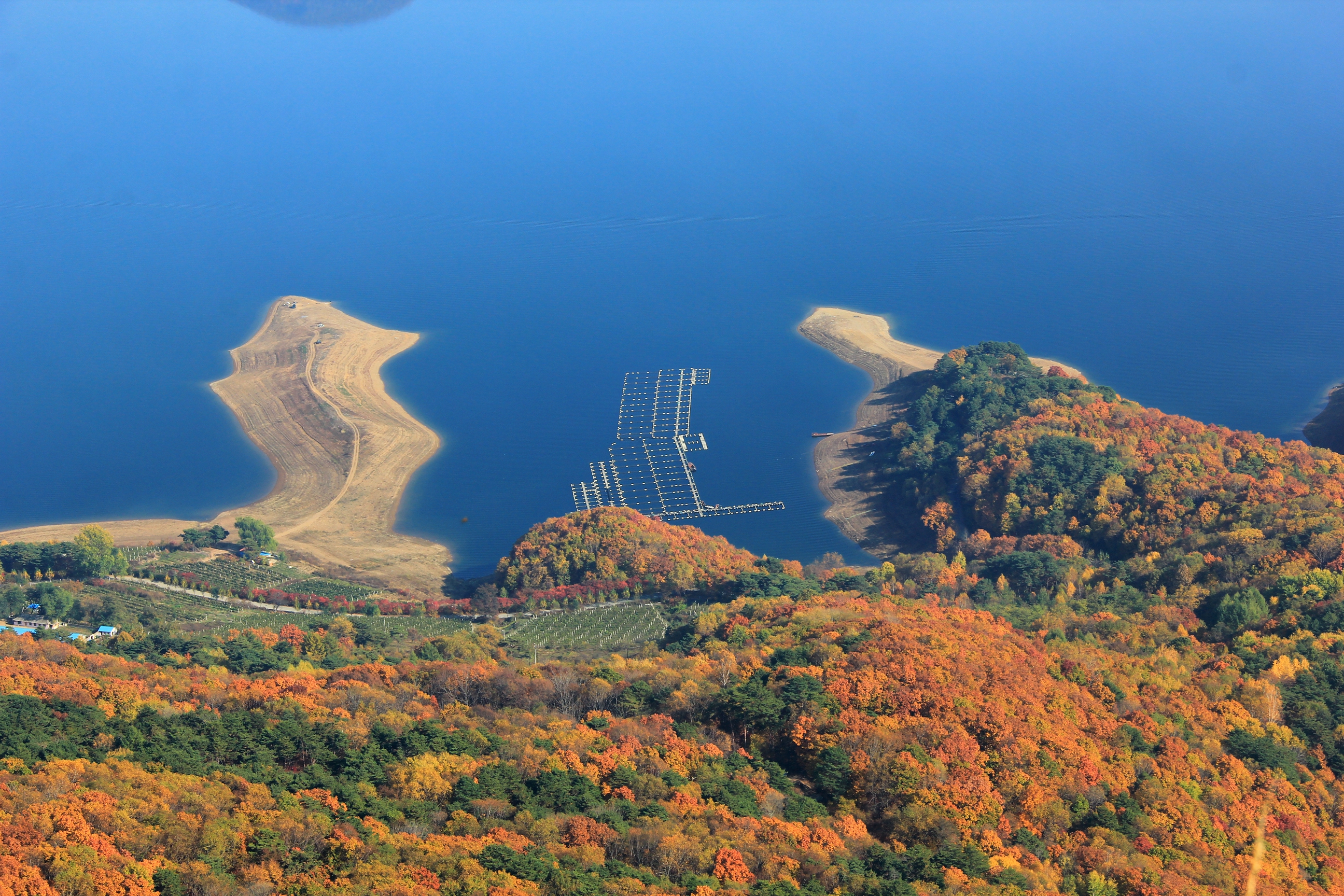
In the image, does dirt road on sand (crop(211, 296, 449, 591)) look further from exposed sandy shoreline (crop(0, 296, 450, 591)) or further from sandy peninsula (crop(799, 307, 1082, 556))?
sandy peninsula (crop(799, 307, 1082, 556))

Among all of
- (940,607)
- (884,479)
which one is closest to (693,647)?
(940,607)

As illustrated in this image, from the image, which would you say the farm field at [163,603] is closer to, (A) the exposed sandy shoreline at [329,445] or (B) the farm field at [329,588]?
(B) the farm field at [329,588]

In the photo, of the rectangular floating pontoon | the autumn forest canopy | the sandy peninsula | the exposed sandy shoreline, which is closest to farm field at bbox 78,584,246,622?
the autumn forest canopy

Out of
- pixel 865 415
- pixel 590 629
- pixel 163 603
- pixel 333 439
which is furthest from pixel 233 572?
pixel 865 415

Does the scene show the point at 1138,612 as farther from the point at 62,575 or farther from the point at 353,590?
the point at 62,575

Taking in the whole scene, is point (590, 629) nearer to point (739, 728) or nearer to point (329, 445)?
point (739, 728)

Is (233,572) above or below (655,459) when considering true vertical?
below
